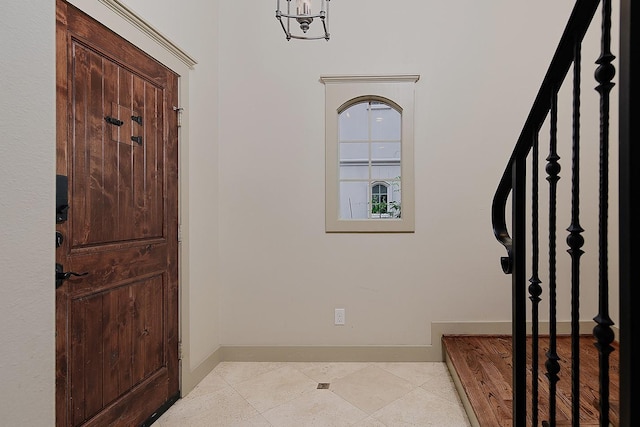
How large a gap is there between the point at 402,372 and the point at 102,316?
206 centimetres

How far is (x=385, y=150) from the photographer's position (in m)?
3.07

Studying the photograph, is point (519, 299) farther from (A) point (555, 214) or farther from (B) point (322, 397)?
(B) point (322, 397)

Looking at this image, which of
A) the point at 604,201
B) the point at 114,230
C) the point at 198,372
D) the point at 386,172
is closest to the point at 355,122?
the point at 386,172

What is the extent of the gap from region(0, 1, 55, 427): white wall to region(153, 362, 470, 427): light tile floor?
4.64 ft

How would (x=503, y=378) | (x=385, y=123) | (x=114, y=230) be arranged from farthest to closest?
(x=385, y=123), (x=503, y=378), (x=114, y=230)

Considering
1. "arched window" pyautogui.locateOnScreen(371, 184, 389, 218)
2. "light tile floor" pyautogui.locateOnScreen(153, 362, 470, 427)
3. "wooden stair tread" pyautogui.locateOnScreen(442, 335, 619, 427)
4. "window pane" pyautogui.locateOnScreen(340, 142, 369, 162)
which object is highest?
"window pane" pyautogui.locateOnScreen(340, 142, 369, 162)

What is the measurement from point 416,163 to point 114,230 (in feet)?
7.21

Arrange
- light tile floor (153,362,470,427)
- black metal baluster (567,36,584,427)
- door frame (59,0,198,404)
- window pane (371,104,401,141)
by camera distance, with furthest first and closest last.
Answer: window pane (371,104,401,141) < door frame (59,0,198,404) < light tile floor (153,362,470,427) < black metal baluster (567,36,584,427)

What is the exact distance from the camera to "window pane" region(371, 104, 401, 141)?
302 centimetres

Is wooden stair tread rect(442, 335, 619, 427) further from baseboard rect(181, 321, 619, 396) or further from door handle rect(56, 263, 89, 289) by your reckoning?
door handle rect(56, 263, 89, 289)

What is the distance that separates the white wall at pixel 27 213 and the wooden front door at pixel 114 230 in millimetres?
649

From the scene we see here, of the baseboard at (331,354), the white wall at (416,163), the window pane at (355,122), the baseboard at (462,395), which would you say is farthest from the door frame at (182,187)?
the baseboard at (462,395)

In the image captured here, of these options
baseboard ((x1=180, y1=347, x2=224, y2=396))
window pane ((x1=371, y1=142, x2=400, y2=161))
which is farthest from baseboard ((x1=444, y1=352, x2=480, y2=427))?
baseboard ((x1=180, y1=347, x2=224, y2=396))

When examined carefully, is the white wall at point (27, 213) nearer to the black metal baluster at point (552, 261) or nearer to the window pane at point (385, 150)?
the black metal baluster at point (552, 261)
